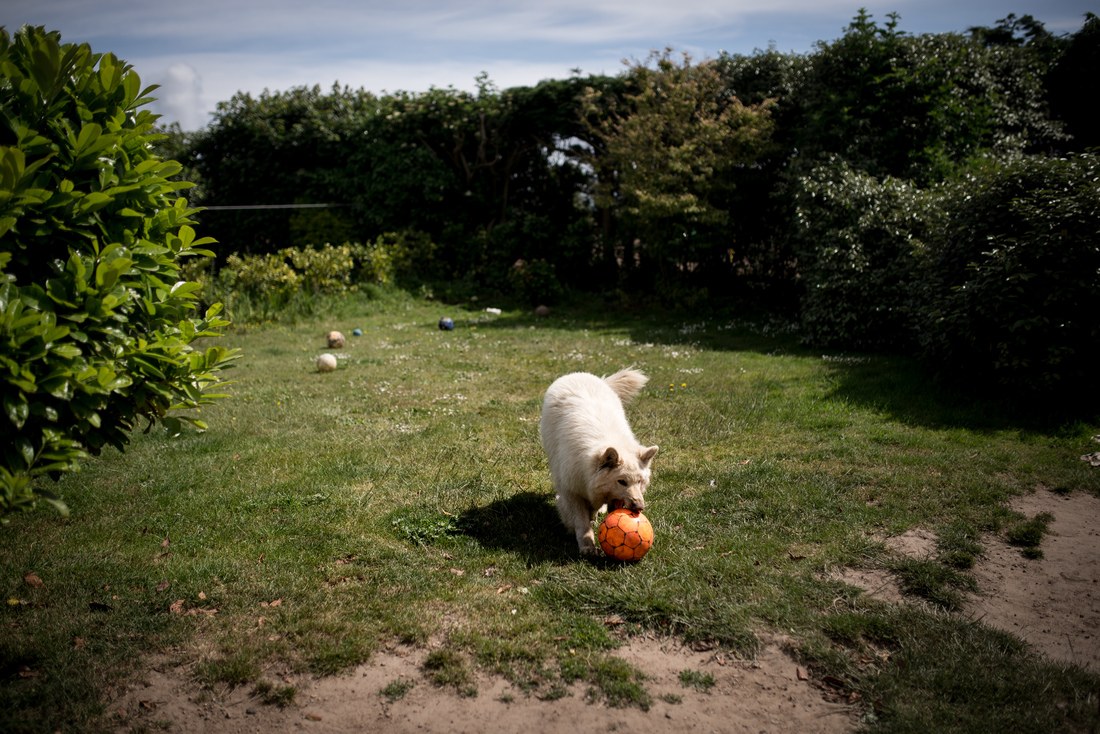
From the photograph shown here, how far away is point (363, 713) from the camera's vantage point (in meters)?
3.91

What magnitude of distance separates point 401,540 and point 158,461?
3.66 meters

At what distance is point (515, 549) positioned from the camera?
5.74 m

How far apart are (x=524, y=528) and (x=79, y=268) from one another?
156 inches

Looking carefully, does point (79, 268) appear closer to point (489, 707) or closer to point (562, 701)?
point (489, 707)

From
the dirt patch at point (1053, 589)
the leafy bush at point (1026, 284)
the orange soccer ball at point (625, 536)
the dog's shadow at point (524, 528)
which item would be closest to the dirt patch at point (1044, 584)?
the dirt patch at point (1053, 589)

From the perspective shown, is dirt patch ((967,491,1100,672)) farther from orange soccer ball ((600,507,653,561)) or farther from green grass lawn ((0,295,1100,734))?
orange soccer ball ((600,507,653,561))

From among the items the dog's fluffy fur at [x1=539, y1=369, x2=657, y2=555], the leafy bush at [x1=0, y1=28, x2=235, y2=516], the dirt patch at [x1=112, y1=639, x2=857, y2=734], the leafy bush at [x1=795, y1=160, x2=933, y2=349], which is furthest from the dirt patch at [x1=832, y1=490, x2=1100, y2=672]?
the leafy bush at [x1=795, y1=160, x2=933, y2=349]

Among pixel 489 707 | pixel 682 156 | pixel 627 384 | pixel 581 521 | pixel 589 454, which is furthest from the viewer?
pixel 682 156

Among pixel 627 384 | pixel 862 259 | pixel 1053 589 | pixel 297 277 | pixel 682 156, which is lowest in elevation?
pixel 1053 589

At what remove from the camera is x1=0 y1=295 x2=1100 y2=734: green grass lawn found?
13.7 ft

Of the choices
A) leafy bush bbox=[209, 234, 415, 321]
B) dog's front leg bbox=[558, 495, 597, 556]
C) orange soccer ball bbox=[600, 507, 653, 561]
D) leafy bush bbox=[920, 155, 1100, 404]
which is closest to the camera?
orange soccer ball bbox=[600, 507, 653, 561]

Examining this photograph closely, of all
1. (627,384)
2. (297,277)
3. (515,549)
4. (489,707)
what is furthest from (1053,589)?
(297,277)

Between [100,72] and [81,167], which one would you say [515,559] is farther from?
[100,72]

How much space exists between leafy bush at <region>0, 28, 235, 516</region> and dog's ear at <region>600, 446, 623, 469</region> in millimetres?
2908
